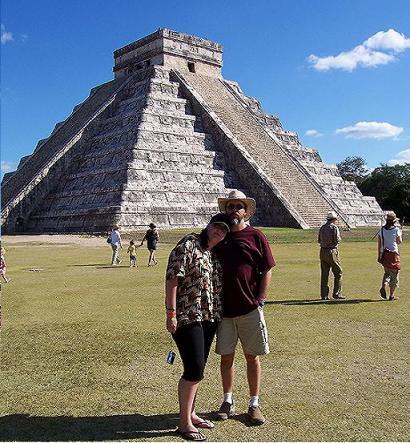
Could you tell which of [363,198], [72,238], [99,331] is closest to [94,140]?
[72,238]

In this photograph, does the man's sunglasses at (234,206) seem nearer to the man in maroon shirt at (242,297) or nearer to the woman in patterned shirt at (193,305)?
the man in maroon shirt at (242,297)

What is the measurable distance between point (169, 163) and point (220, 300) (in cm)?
2558

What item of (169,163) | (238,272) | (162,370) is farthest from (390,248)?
(169,163)

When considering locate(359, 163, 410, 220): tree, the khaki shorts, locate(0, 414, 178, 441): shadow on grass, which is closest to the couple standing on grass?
the khaki shorts

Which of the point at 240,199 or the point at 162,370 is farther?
the point at 162,370

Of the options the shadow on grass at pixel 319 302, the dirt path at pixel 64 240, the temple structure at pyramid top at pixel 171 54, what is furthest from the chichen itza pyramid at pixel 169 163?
the shadow on grass at pixel 319 302

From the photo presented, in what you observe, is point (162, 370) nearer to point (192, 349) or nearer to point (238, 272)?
point (192, 349)

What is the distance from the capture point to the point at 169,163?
2988 cm

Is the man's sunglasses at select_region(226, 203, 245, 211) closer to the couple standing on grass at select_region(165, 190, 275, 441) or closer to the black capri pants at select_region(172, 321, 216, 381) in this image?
the couple standing on grass at select_region(165, 190, 275, 441)

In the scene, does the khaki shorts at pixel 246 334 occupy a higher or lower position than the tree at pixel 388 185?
lower

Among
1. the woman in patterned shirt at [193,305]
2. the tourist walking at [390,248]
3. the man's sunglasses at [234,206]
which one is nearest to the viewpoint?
the woman in patterned shirt at [193,305]

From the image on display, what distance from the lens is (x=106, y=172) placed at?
96.8ft

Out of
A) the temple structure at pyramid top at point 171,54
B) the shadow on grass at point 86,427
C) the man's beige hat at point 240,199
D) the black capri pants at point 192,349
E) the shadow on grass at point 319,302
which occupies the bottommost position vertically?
the shadow on grass at point 86,427

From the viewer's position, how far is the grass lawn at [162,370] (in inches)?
169
